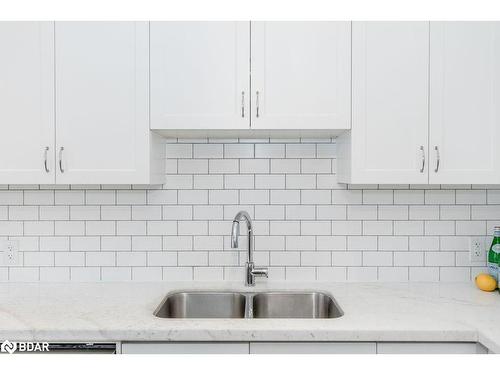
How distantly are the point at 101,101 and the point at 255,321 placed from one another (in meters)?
1.12

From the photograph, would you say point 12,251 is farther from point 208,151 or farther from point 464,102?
point 464,102

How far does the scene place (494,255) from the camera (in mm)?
2256

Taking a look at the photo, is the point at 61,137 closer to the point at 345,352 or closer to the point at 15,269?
the point at 15,269

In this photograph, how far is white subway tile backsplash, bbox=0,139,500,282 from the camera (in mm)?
2400

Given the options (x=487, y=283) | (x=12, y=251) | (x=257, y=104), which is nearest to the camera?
(x=257, y=104)

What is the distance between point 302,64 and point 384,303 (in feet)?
3.48

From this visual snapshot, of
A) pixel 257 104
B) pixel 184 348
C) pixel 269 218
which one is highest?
pixel 257 104

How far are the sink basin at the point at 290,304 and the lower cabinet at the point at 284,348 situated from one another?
53 cm

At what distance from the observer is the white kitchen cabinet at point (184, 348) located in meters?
1.68

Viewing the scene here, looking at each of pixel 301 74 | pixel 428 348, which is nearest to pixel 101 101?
pixel 301 74

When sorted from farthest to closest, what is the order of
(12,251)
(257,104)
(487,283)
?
(12,251) < (487,283) < (257,104)

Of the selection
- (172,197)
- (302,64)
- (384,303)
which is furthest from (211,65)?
(384,303)

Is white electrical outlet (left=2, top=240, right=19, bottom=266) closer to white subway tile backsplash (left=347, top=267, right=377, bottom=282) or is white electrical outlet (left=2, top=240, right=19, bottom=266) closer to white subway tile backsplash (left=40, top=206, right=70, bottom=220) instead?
white subway tile backsplash (left=40, top=206, right=70, bottom=220)

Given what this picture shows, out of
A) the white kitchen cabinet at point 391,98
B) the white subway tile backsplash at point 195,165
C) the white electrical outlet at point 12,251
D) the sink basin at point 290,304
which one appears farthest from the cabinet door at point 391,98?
the white electrical outlet at point 12,251
